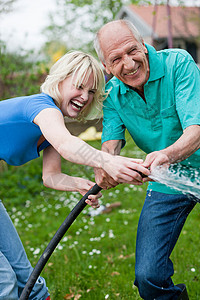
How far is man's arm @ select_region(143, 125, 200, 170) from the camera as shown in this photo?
218 centimetres

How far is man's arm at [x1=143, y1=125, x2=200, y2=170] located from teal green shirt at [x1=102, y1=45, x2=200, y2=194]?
0.12m

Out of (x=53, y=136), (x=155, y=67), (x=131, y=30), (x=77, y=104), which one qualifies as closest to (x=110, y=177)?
(x=53, y=136)

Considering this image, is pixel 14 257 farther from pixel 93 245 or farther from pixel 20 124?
pixel 93 245

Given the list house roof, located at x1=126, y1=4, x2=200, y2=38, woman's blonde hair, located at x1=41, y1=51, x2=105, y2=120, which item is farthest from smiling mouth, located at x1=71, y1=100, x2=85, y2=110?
house roof, located at x1=126, y1=4, x2=200, y2=38

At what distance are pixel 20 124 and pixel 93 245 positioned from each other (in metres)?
2.55

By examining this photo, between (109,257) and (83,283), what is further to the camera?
(109,257)

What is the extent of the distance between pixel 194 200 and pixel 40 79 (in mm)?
Result: 6276

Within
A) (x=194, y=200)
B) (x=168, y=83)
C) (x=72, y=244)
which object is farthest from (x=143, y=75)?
(x=72, y=244)

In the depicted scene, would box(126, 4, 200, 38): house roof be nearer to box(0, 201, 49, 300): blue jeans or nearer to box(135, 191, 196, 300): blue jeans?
box(135, 191, 196, 300): blue jeans

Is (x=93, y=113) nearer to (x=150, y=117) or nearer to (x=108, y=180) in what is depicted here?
(x=150, y=117)

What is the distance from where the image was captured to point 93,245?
4.54m

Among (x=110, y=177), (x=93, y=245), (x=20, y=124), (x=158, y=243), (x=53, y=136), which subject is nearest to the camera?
(x=53, y=136)

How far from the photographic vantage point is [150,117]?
8.84 feet

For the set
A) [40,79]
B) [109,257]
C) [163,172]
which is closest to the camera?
[163,172]
